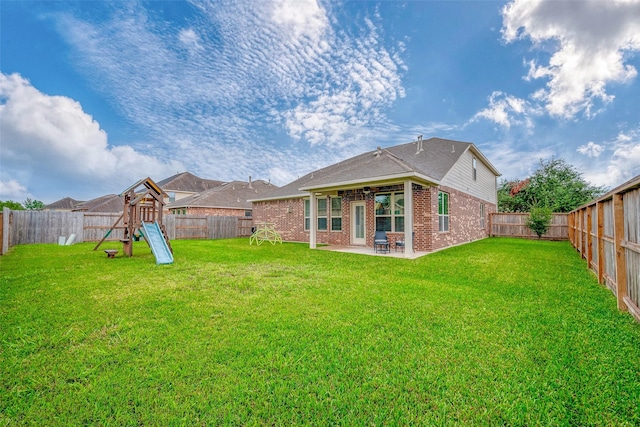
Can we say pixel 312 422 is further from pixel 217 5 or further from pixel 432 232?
pixel 217 5

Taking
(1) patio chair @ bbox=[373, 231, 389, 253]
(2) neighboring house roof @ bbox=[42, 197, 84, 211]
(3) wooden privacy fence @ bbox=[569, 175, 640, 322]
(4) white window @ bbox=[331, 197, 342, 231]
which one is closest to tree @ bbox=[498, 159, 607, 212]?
(1) patio chair @ bbox=[373, 231, 389, 253]

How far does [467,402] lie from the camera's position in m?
1.95

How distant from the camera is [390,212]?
10.8 metres

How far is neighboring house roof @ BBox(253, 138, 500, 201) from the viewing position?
9.41 meters

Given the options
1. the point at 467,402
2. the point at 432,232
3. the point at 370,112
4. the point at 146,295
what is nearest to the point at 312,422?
the point at 467,402

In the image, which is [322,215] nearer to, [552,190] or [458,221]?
[458,221]

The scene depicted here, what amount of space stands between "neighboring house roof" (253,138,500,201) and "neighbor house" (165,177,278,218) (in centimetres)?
921

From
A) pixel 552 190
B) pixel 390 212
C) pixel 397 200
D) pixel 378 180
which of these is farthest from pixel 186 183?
pixel 552 190

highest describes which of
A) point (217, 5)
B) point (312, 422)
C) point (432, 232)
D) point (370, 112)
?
point (217, 5)

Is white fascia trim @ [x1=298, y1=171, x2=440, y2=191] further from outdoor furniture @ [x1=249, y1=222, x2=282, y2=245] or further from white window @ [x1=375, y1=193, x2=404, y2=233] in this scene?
outdoor furniture @ [x1=249, y1=222, x2=282, y2=245]

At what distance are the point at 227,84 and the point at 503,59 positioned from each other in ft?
48.7

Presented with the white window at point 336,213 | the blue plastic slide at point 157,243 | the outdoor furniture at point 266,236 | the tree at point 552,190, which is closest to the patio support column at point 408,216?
the white window at point 336,213

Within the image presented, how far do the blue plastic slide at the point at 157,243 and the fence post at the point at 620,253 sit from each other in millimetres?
9669

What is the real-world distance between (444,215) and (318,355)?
10317mm
